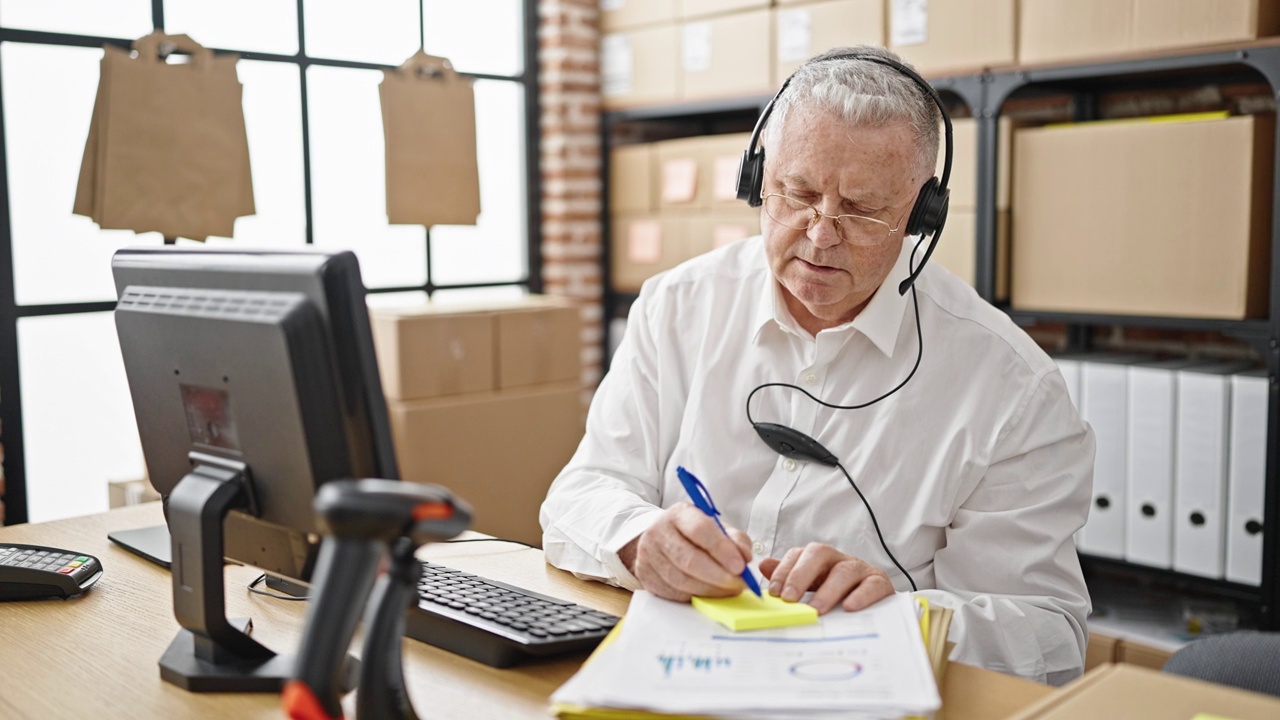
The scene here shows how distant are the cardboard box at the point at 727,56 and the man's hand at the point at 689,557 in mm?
2136

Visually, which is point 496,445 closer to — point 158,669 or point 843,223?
point 843,223

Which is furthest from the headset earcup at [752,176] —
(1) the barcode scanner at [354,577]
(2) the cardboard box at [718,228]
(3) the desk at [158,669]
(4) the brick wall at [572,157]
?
(4) the brick wall at [572,157]

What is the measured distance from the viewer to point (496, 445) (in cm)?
275

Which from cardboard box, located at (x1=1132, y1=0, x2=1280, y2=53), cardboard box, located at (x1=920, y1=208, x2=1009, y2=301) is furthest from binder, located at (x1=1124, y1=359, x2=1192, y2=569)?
cardboard box, located at (x1=1132, y1=0, x2=1280, y2=53)

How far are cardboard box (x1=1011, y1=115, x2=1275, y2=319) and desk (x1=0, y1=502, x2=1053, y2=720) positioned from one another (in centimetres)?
163

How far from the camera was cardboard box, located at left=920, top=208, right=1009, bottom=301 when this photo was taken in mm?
2668

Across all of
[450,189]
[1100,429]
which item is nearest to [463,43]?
[450,189]

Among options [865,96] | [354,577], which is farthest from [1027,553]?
[354,577]

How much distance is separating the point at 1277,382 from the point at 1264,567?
38 cm

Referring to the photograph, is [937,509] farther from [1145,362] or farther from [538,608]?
[1145,362]

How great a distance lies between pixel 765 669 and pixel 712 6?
2.60 metres

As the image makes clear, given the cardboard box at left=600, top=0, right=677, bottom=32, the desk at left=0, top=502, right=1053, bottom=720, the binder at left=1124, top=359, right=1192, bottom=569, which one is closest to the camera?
the desk at left=0, top=502, right=1053, bottom=720

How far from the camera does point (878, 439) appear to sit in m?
1.44

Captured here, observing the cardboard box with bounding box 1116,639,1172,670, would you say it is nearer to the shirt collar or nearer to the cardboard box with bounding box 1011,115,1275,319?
the cardboard box with bounding box 1011,115,1275,319
